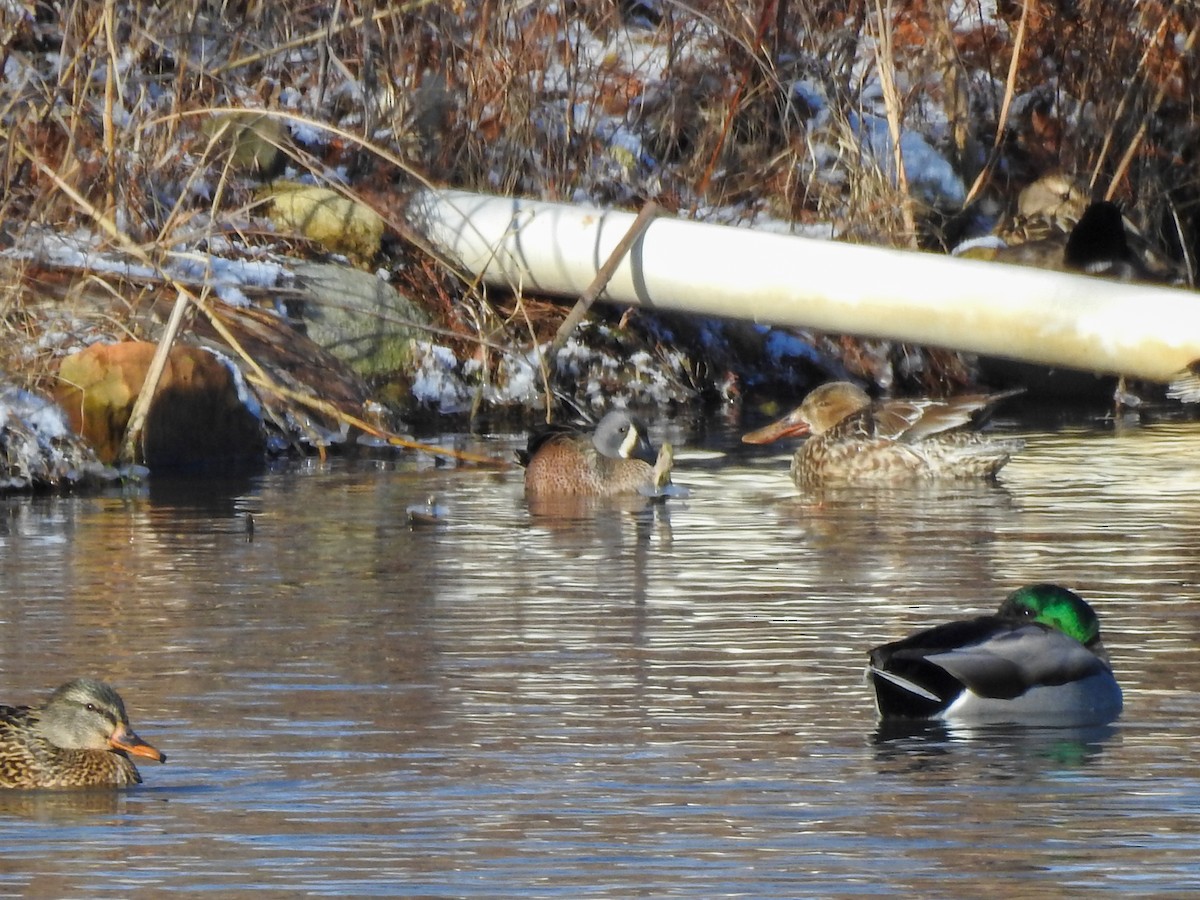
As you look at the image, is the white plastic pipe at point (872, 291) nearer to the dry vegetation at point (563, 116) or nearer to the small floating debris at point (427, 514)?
the dry vegetation at point (563, 116)

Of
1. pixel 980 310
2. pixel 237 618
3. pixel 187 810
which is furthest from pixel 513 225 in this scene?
pixel 187 810

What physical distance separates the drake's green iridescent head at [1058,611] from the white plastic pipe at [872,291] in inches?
317

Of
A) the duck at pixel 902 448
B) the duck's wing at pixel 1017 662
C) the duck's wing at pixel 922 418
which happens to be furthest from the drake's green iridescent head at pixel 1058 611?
the duck's wing at pixel 922 418

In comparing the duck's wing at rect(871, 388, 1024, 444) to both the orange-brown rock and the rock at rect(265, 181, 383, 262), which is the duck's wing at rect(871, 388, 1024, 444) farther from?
the rock at rect(265, 181, 383, 262)

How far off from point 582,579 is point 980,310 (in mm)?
6403

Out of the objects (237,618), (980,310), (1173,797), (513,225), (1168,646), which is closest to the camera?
(1173,797)

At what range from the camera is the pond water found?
17.8 ft

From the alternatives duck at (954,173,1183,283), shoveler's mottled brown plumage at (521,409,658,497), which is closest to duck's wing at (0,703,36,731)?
shoveler's mottled brown plumage at (521,409,658,497)

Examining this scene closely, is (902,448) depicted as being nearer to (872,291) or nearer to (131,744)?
(872,291)

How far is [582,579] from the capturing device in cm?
978

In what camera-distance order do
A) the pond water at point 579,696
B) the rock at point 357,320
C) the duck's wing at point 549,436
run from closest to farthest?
the pond water at point 579,696, the duck's wing at point 549,436, the rock at point 357,320

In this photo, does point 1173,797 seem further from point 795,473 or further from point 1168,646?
point 795,473

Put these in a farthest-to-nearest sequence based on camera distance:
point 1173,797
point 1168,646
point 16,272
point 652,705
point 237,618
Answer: point 16,272 → point 237,618 → point 1168,646 → point 652,705 → point 1173,797

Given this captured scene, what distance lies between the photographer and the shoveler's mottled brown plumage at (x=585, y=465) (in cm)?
1302
